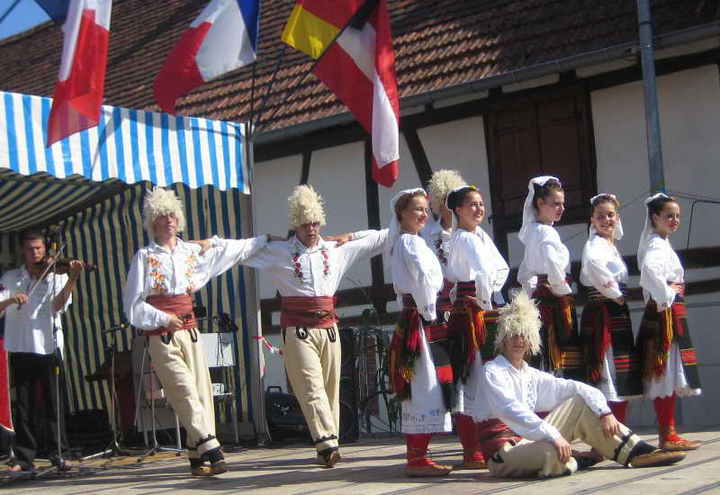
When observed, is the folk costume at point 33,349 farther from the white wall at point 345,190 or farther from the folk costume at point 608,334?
the white wall at point 345,190

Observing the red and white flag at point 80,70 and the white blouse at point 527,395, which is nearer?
the white blouse at point 527,395

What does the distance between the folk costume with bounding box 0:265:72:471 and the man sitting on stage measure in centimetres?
328

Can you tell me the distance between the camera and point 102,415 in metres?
10.4

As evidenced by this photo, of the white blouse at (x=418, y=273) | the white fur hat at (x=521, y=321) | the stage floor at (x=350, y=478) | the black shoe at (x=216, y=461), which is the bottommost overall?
the stage floor at (x=350, y=478)

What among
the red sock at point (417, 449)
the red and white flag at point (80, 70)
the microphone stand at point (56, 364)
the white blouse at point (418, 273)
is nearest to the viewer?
the red sock at point (417, 449)

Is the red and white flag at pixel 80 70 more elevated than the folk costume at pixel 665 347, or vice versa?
the red and white flag at pixel 80 70

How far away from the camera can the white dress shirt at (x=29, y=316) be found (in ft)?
24.7

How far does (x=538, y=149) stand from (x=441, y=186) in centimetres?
416

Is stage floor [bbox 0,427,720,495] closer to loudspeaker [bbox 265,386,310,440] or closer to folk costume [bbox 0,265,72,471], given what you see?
folk costume [bbox 0,265,72,471]

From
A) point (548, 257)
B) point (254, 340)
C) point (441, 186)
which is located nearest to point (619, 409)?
point (548, 257)

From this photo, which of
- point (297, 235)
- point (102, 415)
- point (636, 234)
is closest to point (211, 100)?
point (102, 415)

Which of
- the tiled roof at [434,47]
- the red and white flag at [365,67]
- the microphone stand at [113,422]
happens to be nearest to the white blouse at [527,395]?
the red and white flag at [365,67]

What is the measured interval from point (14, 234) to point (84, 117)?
3761mm

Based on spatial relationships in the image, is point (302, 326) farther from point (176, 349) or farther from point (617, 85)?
point (617, 85)
